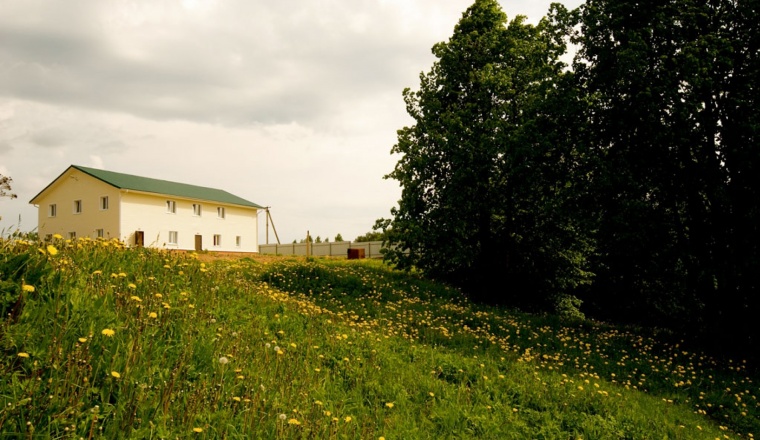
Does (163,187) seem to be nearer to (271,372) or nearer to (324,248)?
(324,248)

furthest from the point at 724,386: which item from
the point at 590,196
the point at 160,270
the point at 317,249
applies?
the point at 317,249

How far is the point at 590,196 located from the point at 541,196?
384cm

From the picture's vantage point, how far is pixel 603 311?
1228 inches

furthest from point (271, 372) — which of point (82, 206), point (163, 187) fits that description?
point (82, 206)

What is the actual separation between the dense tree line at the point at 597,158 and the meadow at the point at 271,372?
3686 millimetres

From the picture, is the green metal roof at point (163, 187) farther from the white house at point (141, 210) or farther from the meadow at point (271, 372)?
the meadow at point (271, 372)

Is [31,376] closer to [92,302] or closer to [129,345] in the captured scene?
[129,345]

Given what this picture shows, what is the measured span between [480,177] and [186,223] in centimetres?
3072

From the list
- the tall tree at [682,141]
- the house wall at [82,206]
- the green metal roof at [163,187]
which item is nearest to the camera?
the tall tree at [682,141]

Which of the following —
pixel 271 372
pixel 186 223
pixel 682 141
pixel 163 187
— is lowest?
pixel 271 372

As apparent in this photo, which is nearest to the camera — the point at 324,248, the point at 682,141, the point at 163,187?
the point at 682,141

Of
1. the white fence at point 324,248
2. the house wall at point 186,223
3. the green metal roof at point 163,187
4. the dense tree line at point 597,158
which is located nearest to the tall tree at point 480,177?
the dense tree line at point 597,158

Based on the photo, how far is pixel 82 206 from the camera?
4141 cm

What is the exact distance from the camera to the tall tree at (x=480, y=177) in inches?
835
